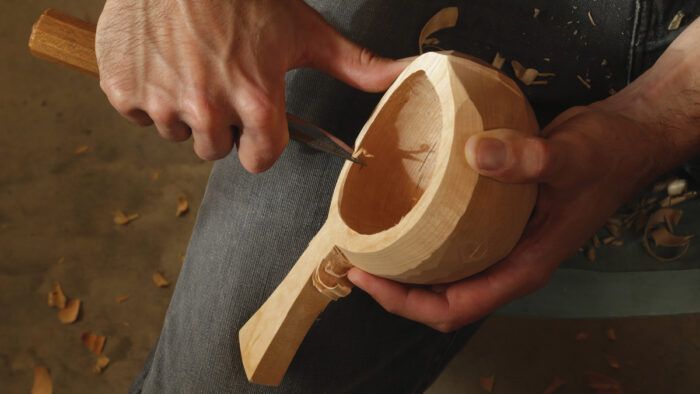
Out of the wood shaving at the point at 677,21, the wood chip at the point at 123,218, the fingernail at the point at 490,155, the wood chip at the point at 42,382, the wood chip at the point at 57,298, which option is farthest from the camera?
the wood chip at the point at 123,218

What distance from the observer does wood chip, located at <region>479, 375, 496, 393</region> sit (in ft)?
5.30

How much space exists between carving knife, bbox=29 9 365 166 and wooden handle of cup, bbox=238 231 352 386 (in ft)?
0.45

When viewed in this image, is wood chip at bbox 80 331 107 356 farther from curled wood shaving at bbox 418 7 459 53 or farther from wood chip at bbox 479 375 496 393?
curled wood shaving at bbox 418 7 459 53

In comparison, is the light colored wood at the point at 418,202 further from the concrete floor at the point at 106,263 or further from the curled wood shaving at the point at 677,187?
the concrete floor at the point at 106,263

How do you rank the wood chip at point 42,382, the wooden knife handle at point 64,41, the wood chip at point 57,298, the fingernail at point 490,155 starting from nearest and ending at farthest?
the fingernail at point 490,155, the wooden knife handle at point 64,41, the wood chip at point 42,382, the wood chip at point 57,298

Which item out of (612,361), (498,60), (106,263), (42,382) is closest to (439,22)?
(498,60)

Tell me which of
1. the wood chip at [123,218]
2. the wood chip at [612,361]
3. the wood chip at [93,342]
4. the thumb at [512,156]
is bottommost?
the wood chip at [93,342]

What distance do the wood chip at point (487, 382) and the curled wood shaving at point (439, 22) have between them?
3.11 feet

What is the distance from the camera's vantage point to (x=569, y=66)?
3.41ft

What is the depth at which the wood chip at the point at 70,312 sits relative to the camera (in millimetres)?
1674

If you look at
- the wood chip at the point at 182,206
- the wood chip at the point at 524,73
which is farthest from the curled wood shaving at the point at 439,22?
the wood chip at the point at 182,206

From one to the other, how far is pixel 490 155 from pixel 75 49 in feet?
1.99

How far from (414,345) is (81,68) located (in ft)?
2.32

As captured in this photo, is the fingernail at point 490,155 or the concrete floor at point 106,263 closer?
the fingernail at point 490,155
